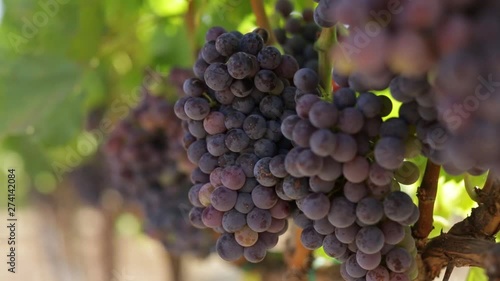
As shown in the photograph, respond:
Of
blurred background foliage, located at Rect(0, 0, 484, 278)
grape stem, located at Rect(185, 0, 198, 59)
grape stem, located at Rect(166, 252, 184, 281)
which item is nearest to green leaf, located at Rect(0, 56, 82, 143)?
blurred background foliage, located at Rect(0, 0, 484, 278)

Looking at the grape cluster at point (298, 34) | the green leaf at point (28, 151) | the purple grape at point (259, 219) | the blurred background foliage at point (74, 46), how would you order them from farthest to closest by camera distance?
the green leaf at point (28, 151) → the blurred background foliage at point (74, 46) → the grape cluster at point (298, 34) → the purple grape at point (259, 219)

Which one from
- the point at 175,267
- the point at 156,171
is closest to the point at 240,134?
the point at 156,171

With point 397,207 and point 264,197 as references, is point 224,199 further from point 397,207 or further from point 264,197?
point 397,207

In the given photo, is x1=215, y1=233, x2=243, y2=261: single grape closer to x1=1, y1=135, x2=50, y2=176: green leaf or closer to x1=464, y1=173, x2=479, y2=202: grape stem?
x1=464, y1=173, x2=479, y2=202: grape stem

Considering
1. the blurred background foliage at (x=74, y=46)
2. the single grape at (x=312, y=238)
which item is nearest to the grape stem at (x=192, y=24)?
the blurred background foliage at (x=74, y=46)

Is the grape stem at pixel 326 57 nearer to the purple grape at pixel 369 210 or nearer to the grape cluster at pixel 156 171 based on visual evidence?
the purple grape at pixel 369 210

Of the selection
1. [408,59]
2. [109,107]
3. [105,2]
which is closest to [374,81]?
[408,59]

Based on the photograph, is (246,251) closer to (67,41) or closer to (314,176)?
(314,176)
